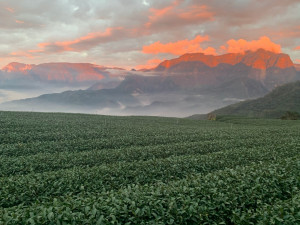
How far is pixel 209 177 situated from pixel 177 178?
3.74m

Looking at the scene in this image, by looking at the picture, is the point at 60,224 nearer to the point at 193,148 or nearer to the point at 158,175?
the point at 158,175

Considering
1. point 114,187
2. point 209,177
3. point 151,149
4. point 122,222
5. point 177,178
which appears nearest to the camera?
A: point 122,222

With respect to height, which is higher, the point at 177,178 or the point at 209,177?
the point at 209,177

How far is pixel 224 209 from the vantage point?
7.98 meters

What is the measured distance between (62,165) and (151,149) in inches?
324

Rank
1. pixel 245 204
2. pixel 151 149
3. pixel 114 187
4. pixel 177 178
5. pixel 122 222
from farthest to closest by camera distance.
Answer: pixel 151 149
pixel 177 178
pixel 114 187
pixel 245 204
pixel 122 222

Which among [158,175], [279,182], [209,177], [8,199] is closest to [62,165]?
[8,199]

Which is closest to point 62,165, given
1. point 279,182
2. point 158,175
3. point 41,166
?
point 41,166

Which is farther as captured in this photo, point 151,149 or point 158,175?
point 151,149

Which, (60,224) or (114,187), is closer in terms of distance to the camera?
(60,224)

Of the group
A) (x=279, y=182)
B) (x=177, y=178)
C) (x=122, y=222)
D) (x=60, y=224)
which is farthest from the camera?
(x=177, y=178)

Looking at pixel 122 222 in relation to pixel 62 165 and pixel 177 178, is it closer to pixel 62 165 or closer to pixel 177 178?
pixel 177 178

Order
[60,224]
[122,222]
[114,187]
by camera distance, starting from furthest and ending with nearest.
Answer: [114,187] → [122,222] → [60,224]

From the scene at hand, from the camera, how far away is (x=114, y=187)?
13148 millimetres
